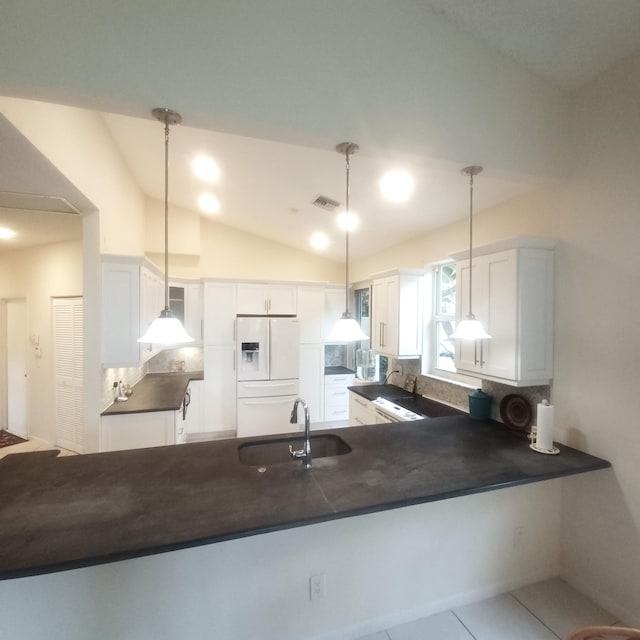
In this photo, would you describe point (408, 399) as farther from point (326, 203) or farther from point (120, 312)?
point (120, 312)

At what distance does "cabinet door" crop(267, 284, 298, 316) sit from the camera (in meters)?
4.59

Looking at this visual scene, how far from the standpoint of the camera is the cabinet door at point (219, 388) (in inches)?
168

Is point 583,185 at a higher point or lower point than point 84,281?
higher

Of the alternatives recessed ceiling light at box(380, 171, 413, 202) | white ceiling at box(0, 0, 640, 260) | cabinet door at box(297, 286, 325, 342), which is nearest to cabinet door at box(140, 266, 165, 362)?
Result: white ceiling at box(0, 0, 640, 260)

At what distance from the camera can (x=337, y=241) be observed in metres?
4.34

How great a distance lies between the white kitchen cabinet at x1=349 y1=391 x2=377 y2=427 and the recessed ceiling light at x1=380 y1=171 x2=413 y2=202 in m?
2.02

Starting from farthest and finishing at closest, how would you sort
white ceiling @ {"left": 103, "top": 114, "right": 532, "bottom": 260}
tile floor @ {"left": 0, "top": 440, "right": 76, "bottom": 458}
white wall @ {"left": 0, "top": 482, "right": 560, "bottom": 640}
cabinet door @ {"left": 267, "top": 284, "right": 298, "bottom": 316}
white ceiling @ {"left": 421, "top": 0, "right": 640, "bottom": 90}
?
cabinet door @ {"left": 267, "top": 284, "right": 298, "bottom": 316} < tile floor @ {"left": 0, "top": 440, "right": 76, "bottom": 458} < white ceiling @ {"left": 103, "top": 114, "right": 532, "bottom": 260} < white ceiling @ {"left": 421, "top": 0, "right": 640, "bottom": 90} < white wall @ {"left": 0, "top": 482, "right": 560, "bottom": 640}

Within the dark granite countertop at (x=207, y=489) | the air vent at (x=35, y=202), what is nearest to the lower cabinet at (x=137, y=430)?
the dark granite countertop at (x=207, y=489)

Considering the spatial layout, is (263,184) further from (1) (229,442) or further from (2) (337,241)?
(1) (229,442)

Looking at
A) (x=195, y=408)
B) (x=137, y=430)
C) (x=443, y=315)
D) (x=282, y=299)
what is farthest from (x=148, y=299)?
(x=443, y=315)

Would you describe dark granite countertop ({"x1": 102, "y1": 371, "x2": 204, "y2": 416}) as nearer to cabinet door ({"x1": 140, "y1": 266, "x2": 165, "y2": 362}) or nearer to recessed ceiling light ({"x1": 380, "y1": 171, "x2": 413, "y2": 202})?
cabinet door ({"x1": 140, "y1": 266, "x2": 165, "y2": 362})

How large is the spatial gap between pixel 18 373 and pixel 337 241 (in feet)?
15.6

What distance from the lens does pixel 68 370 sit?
12.2 ft

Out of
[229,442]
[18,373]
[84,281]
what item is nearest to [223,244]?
[84,281]
